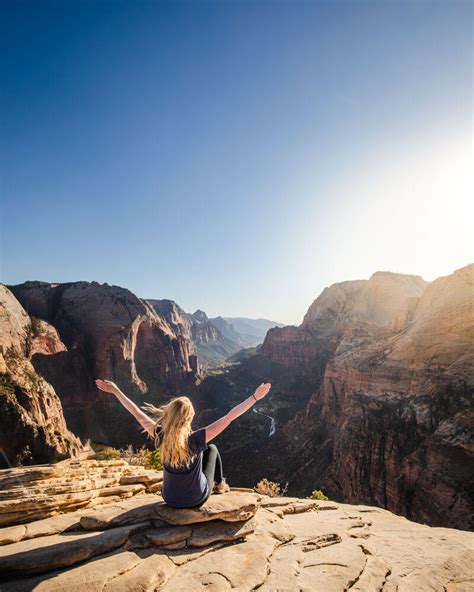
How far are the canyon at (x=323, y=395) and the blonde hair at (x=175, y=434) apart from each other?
28.6m

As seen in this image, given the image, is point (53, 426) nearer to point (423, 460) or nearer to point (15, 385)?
point (15, 385)

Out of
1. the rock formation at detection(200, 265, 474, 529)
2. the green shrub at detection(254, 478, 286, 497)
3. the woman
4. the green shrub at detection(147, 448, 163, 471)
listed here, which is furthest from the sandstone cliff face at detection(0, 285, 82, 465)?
the rock formation at detection(200, 265, 474, 529)

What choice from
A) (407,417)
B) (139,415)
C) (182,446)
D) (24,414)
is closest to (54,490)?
(139,415)

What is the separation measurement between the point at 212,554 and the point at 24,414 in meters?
33.5

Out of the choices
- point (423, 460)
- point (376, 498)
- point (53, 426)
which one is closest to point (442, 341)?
point (423, 460)

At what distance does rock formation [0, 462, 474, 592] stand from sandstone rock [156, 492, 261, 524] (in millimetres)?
18

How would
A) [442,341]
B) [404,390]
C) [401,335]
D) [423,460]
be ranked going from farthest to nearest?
[401,335]
[404,390]
[442,341]
[423,460]

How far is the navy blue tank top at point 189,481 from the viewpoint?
16.7 feet

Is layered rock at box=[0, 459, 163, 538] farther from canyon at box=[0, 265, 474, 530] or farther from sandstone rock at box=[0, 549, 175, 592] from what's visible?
canyon at box=[0, 265, 474, 530]

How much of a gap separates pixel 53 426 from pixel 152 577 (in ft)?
122

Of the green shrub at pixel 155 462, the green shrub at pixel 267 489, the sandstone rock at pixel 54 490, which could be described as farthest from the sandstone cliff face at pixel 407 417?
the sandstone rock at pixel 54 490

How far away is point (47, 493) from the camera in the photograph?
636 cm

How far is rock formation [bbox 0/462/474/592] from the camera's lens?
3891mm

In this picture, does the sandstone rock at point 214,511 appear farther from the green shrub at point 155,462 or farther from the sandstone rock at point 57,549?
the green shrub at point 155,462
